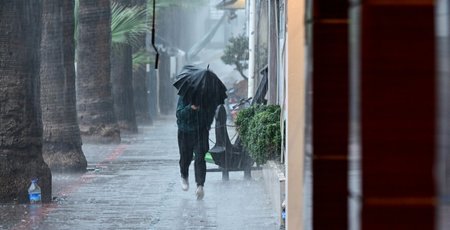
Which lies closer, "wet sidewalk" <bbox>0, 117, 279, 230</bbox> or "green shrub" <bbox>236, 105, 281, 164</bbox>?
"wet sidewalk" <bbox>0, 117, 279, 230</bbox>

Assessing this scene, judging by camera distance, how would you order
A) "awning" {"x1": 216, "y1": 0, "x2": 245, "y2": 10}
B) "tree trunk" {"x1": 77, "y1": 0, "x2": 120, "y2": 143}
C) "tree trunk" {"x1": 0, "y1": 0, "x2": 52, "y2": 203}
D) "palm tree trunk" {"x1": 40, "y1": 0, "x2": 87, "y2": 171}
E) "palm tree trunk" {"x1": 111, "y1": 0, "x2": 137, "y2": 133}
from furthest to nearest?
1. "awning" {"x1": 216, "y1": 0, "x2": 245, "y2": 10}
2. "palm tree trunk" {"x1": 111, "y1": 0, "x2": 137, "y2": 133}
3. "tree trunk" {"x1": 77, "y1": 0, "x2": 120, "y2": 143}
4. "palm tree trunk" {"x1": 40, "y1": 0, "x2": 87, "y2": 171}
5. "tree trunk" {"x1": 0, "y1": 0, "x2": 52, "y2": 203}

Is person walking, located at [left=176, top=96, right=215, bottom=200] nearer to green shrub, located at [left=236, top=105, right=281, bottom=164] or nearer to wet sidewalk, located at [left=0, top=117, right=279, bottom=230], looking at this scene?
wet sidewalk, located at [left=0, top=117, right=279, bottom=230]

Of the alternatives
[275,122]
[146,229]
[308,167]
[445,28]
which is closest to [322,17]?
[308,167]

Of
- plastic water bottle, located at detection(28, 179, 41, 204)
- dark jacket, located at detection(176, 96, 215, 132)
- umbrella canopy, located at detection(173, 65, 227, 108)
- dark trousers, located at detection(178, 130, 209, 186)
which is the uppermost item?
umbrella canopy, located at detection(173, 65, 227, 108)

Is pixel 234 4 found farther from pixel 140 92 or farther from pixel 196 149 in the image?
pixel 196 149

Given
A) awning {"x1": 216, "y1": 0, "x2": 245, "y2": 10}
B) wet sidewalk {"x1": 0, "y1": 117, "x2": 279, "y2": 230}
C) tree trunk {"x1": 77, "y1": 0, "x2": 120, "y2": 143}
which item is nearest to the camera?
wet sidewalk {"x1": 0, "y1": 117, "x2": 279, "y2": 230}

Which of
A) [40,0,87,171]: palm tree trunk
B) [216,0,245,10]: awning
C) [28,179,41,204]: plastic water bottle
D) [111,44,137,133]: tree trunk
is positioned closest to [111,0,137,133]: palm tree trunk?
[111,44,137,133]: tree trunk

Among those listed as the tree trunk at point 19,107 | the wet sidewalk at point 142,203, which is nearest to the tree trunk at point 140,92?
the wet sidewalk at point 142,203

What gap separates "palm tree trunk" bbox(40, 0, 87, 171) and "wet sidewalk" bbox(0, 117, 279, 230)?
18.5 inches

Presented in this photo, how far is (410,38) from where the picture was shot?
215 cm

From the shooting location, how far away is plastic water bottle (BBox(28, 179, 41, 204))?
1294cm

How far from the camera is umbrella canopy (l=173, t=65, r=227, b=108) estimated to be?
46.3 ft

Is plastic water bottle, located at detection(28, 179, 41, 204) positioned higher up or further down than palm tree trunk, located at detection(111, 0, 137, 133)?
further down

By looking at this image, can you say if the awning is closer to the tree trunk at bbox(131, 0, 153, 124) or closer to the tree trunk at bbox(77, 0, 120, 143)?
the tree trunk at bbox(131, 0, 153, 124)
